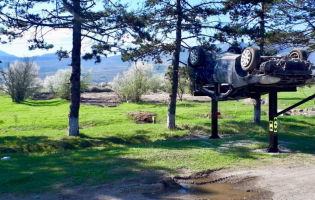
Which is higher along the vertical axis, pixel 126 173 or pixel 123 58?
pixel 123 58

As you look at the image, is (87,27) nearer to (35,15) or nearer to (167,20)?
(35,15)

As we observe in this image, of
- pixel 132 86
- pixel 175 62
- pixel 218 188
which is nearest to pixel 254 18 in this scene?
pixel 175 62

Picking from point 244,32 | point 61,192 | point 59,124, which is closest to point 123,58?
point 244,32

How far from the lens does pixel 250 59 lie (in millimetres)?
9992

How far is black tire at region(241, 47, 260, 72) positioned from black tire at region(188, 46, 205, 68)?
2526 millimetres

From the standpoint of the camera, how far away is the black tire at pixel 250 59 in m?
9.91

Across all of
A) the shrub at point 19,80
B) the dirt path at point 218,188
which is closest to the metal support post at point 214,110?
the dirt path at point 218,188

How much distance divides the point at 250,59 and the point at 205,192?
406 centimetres

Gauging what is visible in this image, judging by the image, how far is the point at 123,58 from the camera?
60.1 ft

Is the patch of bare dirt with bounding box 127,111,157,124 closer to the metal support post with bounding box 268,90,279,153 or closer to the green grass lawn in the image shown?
the green grass lawn

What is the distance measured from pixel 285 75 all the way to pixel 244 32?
29.4 feet

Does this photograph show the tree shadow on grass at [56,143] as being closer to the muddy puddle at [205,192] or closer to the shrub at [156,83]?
the muddy puddle at [205,192]

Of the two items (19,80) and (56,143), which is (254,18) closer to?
(56,143)

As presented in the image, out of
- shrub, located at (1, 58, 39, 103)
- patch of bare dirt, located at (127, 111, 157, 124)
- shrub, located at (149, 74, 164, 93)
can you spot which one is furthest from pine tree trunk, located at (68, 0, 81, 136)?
shrub, located at (149, 74, 164, 93)
